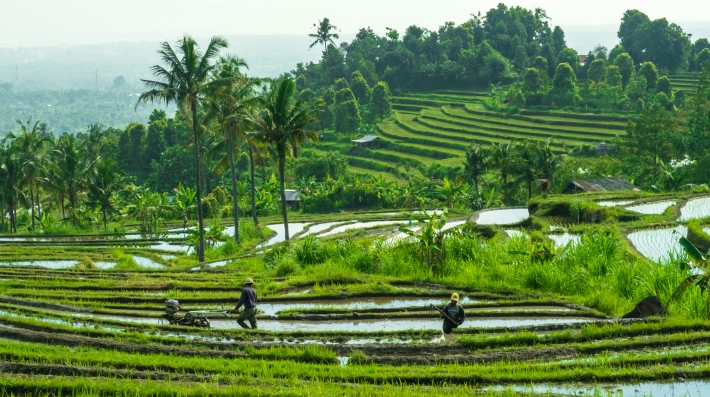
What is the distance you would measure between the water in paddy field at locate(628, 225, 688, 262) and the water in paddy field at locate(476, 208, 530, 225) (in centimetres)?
643

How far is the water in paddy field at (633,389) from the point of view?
1009 cm

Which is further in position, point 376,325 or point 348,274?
point 348,274

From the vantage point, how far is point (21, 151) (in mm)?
44781

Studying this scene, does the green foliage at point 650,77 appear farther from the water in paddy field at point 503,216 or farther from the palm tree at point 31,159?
the palm tree at point 31,159

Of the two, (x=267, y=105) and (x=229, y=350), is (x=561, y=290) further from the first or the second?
(x=267, y=105)

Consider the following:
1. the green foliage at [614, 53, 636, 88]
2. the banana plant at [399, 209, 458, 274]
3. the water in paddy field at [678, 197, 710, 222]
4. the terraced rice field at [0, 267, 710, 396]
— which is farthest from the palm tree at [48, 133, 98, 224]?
the green foliage at [614, 53, 636, 88]

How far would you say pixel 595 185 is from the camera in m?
38.8

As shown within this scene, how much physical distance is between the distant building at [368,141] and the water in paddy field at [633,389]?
6698 cm

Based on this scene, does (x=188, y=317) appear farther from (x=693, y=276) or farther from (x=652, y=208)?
(x=652, y=208)

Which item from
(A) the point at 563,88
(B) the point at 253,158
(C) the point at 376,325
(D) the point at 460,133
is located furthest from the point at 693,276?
(A) the point at 563,88

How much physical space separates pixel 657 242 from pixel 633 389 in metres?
13.4

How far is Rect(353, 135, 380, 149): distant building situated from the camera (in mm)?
77125

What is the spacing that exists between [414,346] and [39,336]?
6.68 meters

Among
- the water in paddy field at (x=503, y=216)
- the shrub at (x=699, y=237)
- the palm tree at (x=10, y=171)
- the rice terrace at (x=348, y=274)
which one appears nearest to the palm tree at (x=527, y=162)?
the rice terrace at (x=348, y=274)
